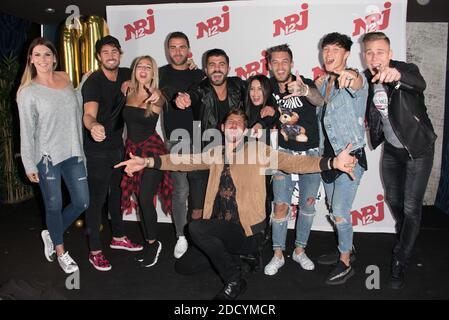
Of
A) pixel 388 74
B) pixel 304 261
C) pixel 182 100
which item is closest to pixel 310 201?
pixel 304 261

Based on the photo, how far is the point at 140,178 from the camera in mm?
2982

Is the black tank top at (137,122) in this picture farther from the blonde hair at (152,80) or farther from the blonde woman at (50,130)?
the blonde woman at (50,130)

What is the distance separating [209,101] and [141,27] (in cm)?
160

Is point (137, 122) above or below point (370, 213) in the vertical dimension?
above

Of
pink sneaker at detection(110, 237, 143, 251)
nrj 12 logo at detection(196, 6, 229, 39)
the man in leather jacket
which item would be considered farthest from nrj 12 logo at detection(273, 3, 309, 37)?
pink sneaker at detection(110, 237, 143, 251)

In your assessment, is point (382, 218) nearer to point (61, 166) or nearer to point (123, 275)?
point (123, 275)

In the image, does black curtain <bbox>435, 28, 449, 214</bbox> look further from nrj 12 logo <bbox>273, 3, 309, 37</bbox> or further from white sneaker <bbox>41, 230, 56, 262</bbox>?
white sneaker <bbox>41, 230, 56, 262</bbox>

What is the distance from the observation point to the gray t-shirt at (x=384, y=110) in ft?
8.43

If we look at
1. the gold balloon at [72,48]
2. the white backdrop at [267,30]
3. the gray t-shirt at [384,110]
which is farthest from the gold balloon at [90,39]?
the gray t-shirt at [384,110]

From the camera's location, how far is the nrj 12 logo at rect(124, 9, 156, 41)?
399 centimetres

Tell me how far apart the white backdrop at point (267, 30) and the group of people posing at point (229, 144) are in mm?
878

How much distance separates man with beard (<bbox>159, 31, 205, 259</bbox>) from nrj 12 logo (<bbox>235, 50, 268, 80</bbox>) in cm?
75

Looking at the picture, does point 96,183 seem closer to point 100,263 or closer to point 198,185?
point 100,263
